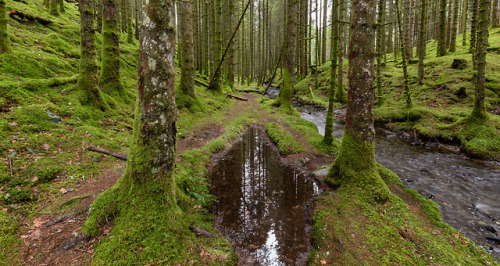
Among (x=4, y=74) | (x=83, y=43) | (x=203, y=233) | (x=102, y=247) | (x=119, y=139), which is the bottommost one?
(x=203, y=233)

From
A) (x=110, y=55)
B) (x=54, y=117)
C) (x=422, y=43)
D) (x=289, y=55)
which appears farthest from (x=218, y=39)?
(x=422, y=43)

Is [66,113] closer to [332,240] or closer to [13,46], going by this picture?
[13,46]

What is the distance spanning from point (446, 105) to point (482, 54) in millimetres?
3844

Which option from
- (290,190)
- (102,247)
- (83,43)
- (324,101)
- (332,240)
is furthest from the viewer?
(324,101)

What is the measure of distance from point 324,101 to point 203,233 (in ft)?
60.7

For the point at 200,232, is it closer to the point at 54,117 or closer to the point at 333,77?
the point at 54,117

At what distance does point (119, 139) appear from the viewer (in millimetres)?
6242

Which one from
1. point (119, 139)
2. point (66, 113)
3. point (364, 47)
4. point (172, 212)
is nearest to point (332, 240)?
point (172, 212)

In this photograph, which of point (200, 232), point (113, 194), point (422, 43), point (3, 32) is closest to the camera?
point (113, 194)

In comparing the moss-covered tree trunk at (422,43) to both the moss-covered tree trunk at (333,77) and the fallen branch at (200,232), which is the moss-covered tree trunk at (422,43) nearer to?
the moss-covered tree trunk at (333,77)

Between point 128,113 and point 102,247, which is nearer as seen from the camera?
point 102,247

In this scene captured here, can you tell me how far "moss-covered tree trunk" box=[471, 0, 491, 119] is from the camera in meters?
7.89

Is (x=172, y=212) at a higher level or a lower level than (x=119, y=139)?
lower

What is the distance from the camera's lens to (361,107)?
15.4ft
